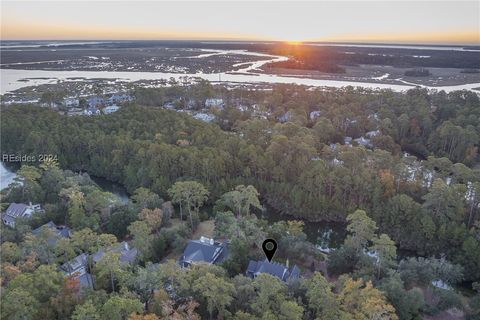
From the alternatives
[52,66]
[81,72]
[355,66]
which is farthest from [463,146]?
[52,66]

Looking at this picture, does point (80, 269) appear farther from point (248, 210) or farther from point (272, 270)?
point (248, 210)

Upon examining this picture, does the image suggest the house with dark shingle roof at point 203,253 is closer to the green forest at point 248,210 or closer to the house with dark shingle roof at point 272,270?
the green forest at point 248,210

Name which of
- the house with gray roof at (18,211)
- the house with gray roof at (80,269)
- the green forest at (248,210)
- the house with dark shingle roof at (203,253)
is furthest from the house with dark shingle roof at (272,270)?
the house with gray roof at (18,211)

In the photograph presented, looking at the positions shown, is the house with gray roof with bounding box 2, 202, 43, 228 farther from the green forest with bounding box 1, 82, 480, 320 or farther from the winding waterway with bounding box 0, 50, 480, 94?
the winding waterway with bounding box 0, 50, 480, 94

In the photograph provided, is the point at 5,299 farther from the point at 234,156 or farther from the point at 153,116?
the point at 153,116

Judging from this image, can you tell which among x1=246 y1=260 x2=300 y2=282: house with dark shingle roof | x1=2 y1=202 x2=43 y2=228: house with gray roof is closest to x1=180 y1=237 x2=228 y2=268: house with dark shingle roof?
x1=246 y1=260 x2=300 y2=282: house with dark shingle roof

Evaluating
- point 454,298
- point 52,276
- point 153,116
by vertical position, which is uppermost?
point 153,116

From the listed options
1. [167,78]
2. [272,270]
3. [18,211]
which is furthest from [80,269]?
[167,78]
